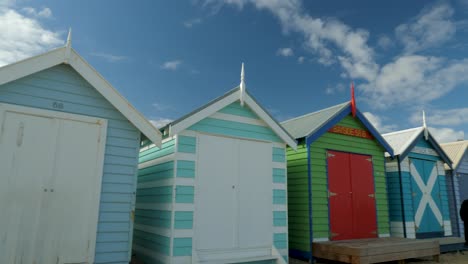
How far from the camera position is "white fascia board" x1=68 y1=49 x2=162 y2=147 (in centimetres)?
580

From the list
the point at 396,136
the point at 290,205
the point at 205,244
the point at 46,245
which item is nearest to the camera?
the point at 46,245

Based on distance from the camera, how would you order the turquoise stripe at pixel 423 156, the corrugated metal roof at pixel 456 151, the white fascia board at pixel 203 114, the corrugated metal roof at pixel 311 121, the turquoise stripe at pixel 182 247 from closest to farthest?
the turquoise stripe at pixel 182 247 → the white fascia board at pixel 203 114 → the corrugated metal roof at pixel 311 121 → the turquoise stripe at pixel 423 156 → the corrugated metal roof at pixel 456 151

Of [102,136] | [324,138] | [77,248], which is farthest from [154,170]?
[324,138]

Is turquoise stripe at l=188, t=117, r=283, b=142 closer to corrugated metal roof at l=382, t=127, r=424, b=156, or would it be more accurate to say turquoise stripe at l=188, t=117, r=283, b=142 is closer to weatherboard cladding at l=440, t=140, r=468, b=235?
corrugated metal roof at l=382, t=127, r=424, b=156

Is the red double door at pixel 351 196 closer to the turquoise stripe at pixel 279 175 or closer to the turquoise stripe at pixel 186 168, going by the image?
the turquoise stripe at pixel 279 175

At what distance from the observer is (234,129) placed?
7535mm

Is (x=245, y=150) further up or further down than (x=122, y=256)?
further up

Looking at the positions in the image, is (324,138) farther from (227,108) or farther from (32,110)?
(32,110)

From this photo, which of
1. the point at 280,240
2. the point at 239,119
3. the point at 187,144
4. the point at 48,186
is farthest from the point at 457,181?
the point at 48,186

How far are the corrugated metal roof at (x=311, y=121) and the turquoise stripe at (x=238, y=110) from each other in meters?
1.85

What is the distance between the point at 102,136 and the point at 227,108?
2707mm

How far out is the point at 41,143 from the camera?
215 inches

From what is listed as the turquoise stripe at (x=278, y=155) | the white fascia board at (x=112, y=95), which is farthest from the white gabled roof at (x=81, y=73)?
the turquoise stripe at (x=278, y=155)

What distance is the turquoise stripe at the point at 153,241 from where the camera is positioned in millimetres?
6402
